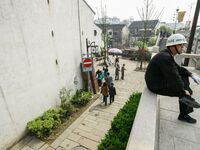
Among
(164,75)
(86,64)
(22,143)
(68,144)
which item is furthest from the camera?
(86,64)

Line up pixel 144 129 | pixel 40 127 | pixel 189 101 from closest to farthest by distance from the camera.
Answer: pixel 144 129
pixel 189 101
pixel 40 127

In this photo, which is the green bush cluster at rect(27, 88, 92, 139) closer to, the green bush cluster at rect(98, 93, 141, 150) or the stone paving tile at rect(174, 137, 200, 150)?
the green bush cluster at rect(98, 93, 141, 150)

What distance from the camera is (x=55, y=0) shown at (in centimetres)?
705

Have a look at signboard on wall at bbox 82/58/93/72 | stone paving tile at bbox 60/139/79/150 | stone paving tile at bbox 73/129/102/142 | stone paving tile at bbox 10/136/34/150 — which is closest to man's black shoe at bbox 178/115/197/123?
stone paving tile at bbox 73/129/102/142

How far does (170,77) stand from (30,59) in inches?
212

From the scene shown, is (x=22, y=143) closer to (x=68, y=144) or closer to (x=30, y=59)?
(x=68, y=144)

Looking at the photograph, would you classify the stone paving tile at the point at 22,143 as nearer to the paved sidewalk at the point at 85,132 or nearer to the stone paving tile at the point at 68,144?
the paved sidewalk at the point at 85,132

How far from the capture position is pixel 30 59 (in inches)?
228

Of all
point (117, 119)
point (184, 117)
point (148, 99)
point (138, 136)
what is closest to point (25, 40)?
point (117, 119)

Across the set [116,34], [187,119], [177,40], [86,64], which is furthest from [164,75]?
[116,34]

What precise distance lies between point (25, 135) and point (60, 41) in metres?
4.91

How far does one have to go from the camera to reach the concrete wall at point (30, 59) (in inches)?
193

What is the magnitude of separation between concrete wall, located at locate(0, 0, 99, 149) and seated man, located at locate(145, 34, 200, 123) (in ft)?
15.8

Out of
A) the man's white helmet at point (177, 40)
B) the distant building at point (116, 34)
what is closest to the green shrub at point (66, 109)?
the man's white helmet at point (177, 40)
